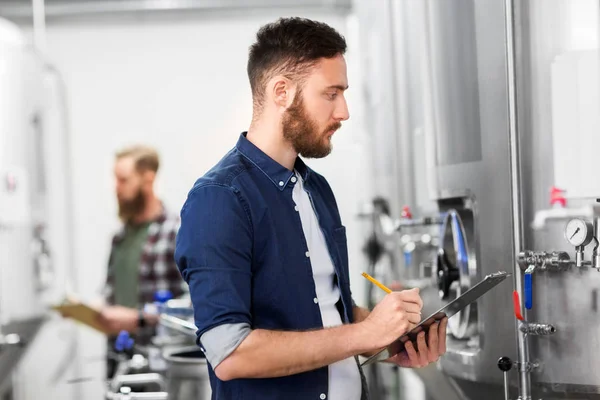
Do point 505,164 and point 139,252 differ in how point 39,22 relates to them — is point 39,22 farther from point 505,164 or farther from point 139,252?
point 505,164

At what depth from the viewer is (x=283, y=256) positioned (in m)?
1.31

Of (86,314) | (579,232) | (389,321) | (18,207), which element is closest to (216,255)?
(389,321)

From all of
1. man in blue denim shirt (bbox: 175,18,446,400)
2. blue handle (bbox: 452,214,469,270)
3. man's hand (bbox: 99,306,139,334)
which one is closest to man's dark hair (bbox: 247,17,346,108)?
man in blue denim shirt (bbox: 175,18,446,400)

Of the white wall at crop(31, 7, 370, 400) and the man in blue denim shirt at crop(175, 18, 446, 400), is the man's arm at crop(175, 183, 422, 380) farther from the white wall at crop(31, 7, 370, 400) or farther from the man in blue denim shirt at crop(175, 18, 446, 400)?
the white wall at crop(31, 7, 370, 400)

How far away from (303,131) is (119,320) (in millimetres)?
1831

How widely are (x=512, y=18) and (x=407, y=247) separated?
121 centimetres

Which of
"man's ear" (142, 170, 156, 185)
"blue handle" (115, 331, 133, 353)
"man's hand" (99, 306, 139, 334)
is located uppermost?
"man's ear" (142, 170, 156, 185)

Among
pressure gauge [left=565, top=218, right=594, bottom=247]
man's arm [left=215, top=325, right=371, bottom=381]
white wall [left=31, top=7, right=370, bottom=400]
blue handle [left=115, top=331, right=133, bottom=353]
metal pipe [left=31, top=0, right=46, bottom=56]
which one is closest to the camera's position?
man's arm [left=215, top=325, right=371, bottom=381]

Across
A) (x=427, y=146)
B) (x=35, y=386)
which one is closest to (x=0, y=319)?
(x=35, y=386)

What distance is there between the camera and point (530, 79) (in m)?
1.51

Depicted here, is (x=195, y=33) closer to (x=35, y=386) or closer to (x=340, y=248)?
(x=35, y=386)

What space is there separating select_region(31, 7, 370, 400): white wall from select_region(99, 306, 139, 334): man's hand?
2.00 metres

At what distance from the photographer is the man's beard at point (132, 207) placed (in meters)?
3.23

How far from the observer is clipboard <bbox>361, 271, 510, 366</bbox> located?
126cm
